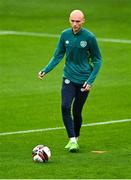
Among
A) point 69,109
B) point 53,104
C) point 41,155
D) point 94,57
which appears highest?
point 94,57

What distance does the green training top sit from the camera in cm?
1652

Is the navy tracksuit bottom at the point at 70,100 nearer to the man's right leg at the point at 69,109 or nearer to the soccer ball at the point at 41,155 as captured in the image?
the man's right leg at the point at 69,109

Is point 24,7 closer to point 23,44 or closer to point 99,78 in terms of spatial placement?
point 23,44

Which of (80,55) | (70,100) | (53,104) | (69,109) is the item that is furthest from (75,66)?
(53,104)

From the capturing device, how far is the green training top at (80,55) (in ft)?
54.2

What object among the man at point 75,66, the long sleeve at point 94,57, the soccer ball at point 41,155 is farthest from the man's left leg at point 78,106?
the soccer ball at point 41,155

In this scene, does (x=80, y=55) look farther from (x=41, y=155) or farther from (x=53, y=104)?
(x=53, y=104)

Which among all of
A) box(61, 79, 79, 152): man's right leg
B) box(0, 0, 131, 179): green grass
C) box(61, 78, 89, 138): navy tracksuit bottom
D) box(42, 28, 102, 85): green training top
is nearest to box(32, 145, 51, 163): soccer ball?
box(0, 0, 131, 179): green grass

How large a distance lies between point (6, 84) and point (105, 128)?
6772mm

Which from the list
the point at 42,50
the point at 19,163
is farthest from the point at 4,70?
the point at 19,163

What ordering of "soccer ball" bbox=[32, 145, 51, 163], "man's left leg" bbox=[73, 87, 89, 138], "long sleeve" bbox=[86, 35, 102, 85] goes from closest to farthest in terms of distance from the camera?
"soccer ball" bbox=[32, 145, 51, 163], "long sleeve" bbox=[86, 35, 102, 85], "man's left leg" bbox=[73, 87, 89, 138]

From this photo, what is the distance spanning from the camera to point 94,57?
658 inches

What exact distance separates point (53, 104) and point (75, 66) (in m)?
6.11

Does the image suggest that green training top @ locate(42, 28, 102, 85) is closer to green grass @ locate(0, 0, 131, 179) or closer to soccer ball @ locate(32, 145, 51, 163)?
green grass @ locate(0, 0, 131, 179)
